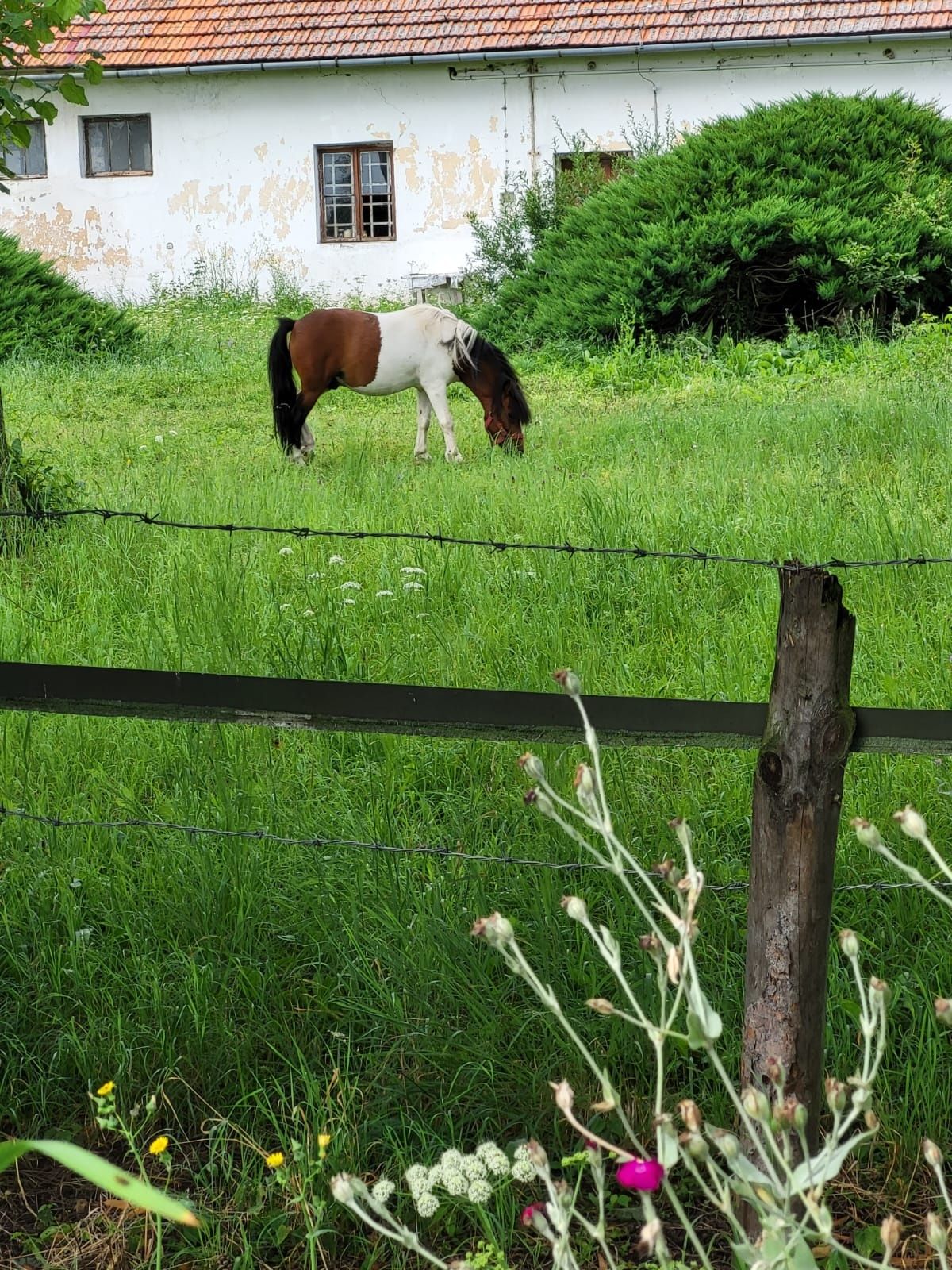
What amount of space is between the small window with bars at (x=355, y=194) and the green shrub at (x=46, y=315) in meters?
5.99

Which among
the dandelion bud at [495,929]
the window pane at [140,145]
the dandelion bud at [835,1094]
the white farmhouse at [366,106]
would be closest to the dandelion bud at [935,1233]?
the dandelion bud at [835,1094]

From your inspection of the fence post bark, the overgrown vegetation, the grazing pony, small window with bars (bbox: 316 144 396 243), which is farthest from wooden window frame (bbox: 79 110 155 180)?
the fence post bark

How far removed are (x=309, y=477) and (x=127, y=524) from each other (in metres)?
1.94

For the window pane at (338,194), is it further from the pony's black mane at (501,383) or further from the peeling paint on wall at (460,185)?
the pony's black mane at (501,383)

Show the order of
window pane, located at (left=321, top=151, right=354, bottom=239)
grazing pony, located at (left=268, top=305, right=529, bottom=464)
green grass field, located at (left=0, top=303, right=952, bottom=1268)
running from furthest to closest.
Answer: window pane, located at (left=321, top=151, right=354, bottom=239) → grazing pony, located at (left=268, top=305, right=529, bottom=464) → green grass field, located at (left=0, top=303, right=952, bottom=1268)

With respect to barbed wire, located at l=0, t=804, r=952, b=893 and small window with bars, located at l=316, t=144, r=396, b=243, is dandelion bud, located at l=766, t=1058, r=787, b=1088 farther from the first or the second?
small window with bars, located at l=316, t=144, r=396, b=243

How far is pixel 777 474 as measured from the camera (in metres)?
7.13

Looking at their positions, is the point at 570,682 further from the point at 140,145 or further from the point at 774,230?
the point at 140,145

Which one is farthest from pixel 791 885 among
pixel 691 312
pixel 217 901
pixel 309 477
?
pixel 691 312

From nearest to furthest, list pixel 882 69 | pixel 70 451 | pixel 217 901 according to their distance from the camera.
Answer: pixel 217 901 → pixel 70 451 → pixel 882 69

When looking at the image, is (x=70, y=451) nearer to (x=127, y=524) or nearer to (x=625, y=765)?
(x=127, y=524)

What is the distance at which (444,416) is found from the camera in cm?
944

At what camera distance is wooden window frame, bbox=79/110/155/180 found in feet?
72.5

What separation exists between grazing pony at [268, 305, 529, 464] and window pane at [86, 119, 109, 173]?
1402cm
